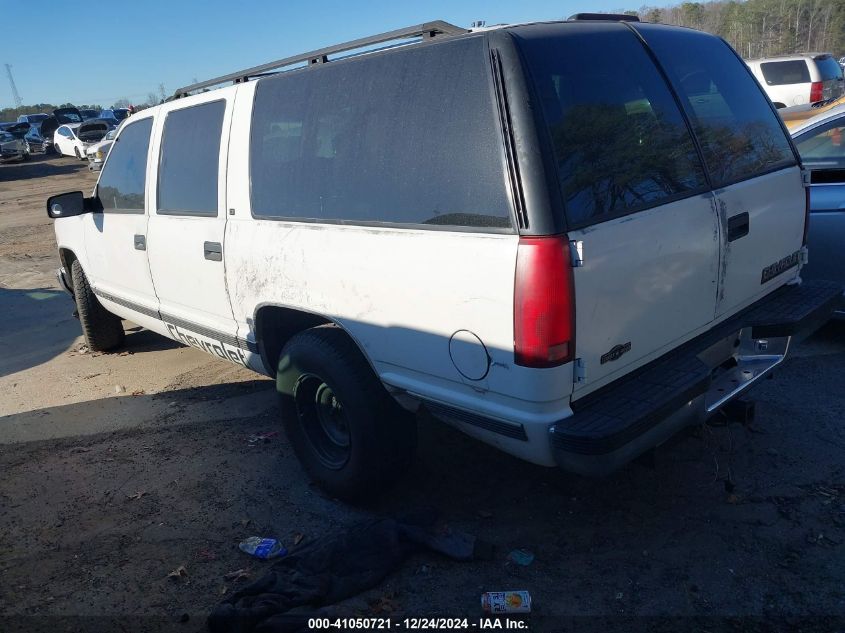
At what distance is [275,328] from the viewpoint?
153 inches

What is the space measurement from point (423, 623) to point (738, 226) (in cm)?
223

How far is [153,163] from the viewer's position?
15.2 ft

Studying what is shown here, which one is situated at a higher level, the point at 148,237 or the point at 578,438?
the point at 148,237

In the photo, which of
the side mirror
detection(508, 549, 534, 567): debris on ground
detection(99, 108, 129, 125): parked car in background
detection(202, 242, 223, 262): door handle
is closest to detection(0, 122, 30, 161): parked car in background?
detection(99, 108, 129, 125): parked car in background

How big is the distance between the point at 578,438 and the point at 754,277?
1578mm

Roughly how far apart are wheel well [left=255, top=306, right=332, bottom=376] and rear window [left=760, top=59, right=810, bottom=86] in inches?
670

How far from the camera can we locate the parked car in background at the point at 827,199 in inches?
190

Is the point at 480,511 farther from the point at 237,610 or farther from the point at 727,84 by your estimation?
the point at 727,84

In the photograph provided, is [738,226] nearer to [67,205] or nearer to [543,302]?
[543,302]

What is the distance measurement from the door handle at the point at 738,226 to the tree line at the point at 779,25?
156 ft

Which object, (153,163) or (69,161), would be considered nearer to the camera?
(153,163)

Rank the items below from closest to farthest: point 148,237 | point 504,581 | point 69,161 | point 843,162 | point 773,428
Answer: point 504,581 < point 773,428 < point 148,237 < point 843,162 < point 69,161

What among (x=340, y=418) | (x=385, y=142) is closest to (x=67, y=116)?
(x=340, y=418)

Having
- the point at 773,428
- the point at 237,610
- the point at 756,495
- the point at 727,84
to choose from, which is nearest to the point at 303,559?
the point at 237,610
